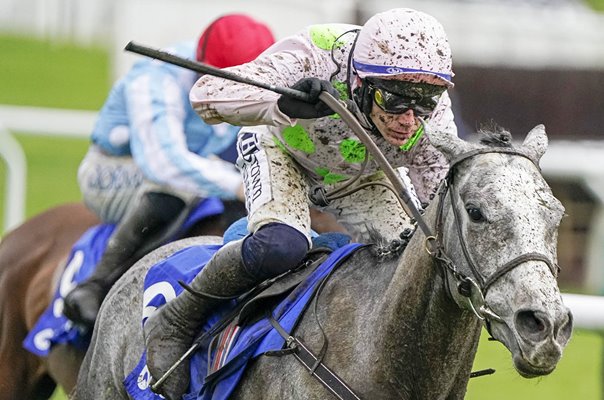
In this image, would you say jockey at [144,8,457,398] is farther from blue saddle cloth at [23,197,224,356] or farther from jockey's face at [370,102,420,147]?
blue saddle cloth at [23,197,224,356]

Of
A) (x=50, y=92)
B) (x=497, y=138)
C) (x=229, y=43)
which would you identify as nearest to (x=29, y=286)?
(x=229, y=43)

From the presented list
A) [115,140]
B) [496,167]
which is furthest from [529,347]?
[115,140]

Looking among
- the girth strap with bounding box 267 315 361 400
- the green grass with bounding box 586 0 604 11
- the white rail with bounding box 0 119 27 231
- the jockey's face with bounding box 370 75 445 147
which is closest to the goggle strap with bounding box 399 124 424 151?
the jockey's face with bounding box 370 75 445 147

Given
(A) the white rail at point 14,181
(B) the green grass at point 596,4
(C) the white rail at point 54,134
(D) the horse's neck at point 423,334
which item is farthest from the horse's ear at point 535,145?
(B) the green grass at point 596,4

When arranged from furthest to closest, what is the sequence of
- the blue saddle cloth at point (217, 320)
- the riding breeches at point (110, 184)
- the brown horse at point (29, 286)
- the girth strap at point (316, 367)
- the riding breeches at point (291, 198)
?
the brown horse at point (29, 286), the riding breeches at point (110, 184), the riding breeches at point (291, 198), the blue saddle cloth at point (217, 320), the girth strap at point (316, 367)

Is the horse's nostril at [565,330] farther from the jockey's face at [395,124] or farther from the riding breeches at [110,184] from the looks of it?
the riding breeches at [110,184]

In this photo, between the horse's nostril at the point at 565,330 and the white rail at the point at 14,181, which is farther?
the white rail at the point at 14,181

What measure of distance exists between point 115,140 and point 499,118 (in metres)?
7.01

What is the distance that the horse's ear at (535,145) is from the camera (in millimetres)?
3580

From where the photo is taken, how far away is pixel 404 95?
12.9 feet

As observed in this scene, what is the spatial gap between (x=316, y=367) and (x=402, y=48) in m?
0.93

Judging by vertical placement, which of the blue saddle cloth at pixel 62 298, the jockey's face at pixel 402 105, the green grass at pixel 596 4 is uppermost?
the jockey's face at pixel 402 105

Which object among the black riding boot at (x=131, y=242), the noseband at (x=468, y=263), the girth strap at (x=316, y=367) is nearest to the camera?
the noseband at (x=468, y=263)

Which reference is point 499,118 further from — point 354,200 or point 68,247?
point 354,200
